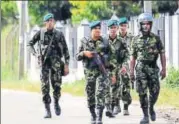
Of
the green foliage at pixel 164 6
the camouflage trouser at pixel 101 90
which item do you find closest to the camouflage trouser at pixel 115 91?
the camouflage trouser at pixel 101 90

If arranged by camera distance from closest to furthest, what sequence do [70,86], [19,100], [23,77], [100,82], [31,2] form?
[100,82] < [19,100] < [70,86] < [23,77] < [31,2]

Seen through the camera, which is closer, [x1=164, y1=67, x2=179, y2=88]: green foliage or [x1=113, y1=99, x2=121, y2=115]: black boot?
[x1=113, y1=99, x2=121, y2=115]: black boot

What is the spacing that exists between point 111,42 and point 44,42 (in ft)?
4.03

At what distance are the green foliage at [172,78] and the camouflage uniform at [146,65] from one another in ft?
23.9

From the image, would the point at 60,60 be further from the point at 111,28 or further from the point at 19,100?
the point at 19,100

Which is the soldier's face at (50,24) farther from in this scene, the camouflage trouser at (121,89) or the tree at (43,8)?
the tree at (43,8)

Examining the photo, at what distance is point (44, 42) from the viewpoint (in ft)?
48.0

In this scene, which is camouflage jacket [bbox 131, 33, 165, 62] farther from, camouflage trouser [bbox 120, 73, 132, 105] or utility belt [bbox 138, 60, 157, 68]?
camouflage trouser [bbox 120, 73, 132, 105]

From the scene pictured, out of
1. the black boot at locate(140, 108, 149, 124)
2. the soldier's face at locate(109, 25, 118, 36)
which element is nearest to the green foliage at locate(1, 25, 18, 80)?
the soldier's face at locate(109, 25, 118, 36)

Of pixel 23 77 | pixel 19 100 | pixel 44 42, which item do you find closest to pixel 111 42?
pixel 44 42

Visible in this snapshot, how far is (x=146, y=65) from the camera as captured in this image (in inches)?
508

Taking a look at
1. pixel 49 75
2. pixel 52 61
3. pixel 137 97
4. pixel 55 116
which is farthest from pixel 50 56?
pixel 137 97

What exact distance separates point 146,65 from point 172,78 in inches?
306

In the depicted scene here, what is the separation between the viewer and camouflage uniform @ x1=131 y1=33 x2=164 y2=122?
12.8 metres
